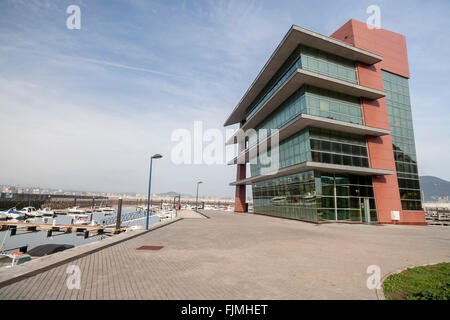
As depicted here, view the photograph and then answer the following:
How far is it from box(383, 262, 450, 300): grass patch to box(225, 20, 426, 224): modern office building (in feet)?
52.1

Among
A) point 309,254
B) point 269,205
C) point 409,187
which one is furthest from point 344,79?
point 309,254

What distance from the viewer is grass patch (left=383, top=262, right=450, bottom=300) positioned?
504 cm

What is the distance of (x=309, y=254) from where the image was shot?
31.5ft

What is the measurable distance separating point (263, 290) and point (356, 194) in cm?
2570

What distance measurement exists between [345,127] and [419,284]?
73.7 feet

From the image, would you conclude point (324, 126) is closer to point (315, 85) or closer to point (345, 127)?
point (345, 127)

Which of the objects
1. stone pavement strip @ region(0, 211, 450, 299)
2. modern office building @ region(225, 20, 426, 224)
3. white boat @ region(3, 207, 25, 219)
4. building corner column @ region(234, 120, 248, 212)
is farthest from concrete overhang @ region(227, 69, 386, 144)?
white boat @ region(3, 207, 25, 219)

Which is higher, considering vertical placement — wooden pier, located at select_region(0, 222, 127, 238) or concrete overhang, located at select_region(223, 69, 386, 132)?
concrete overhang, located at select_region(223, 69, 386, 132)

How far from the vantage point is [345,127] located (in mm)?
25266

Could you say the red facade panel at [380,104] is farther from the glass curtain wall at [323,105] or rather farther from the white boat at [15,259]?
the white boat at [15,259]

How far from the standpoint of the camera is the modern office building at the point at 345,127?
2480cm

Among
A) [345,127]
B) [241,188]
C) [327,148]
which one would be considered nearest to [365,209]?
[327,148]

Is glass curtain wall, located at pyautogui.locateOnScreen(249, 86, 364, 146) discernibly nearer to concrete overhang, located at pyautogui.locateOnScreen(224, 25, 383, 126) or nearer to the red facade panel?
the red facade panel

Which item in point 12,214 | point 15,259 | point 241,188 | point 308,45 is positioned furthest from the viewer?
point 241,188
